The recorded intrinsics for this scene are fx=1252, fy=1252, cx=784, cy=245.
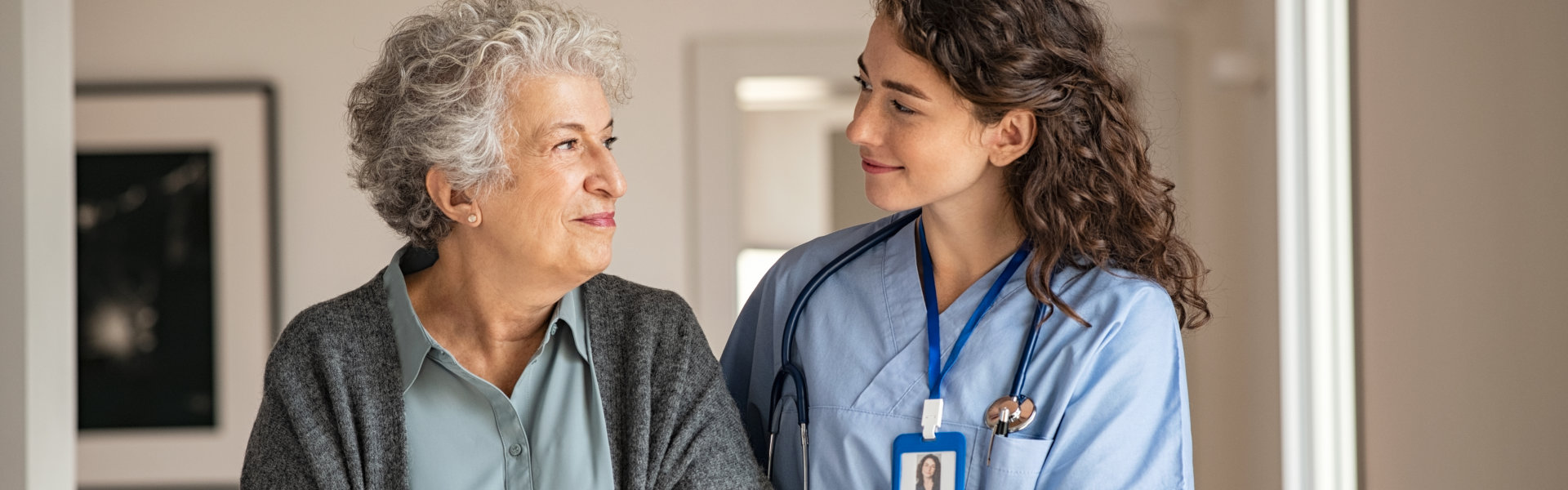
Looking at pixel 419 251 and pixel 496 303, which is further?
pixel 419 251

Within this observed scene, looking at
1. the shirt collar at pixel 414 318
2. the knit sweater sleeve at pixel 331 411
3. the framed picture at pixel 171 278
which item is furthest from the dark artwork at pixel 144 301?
the knit sweater sleeve at pixel 331 411

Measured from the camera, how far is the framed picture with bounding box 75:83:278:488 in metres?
3.47

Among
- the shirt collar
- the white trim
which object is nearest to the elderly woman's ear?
the shirt collar

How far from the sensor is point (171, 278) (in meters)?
3.51

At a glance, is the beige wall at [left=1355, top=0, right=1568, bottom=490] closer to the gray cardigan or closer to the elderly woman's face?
the gray cardigan

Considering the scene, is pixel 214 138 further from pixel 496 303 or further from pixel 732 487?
pixel 732 487

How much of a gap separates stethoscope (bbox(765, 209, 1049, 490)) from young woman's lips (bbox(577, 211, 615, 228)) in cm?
30

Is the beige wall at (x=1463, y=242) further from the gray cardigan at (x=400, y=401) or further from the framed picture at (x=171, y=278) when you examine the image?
the framed picture at (x=171, y=278)

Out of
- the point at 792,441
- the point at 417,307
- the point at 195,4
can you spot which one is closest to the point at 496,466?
the point at 417,307

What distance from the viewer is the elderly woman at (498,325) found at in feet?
4.85

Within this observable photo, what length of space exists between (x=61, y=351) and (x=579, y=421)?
682 mm

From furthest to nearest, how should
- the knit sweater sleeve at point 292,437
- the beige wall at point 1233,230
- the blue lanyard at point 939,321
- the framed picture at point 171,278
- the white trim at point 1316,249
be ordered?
the framed picture at point 171,278 < the beige wall at point 1233,230 < the white trim at point 1316,249 < the blue lanyard at point 939,321 < the knit sweater sleeve at point 292,437

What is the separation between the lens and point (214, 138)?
11.4 ft

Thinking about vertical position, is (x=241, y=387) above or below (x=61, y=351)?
below
